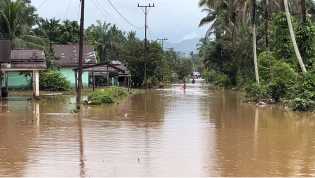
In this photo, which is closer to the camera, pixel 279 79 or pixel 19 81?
pixel 279 79

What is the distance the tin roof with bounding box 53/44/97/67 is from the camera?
212 ft

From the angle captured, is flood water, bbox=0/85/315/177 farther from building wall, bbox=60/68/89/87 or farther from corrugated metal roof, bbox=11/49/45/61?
building wall, bbox=60/68/89/87

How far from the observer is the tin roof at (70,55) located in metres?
64.6

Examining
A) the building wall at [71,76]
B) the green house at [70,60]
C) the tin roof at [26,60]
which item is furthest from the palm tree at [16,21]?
the building wall at [71,76]

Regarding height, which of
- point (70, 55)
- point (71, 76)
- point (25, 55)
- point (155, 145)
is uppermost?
point (70, 55)

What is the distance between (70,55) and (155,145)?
50.7m

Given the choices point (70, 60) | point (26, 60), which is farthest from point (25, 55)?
point (70, 60)

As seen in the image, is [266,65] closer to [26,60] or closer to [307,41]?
[307,41]

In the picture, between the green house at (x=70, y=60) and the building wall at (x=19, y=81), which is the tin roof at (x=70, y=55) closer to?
the green house at (x=70, y=60)

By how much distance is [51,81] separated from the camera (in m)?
54.6

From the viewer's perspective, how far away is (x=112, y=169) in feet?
41.8

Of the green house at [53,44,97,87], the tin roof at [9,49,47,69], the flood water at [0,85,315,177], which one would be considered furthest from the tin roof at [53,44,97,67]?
the flood water at [0,85,315,177]

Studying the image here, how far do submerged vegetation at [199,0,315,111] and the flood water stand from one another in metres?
5.57

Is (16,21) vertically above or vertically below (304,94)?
above
